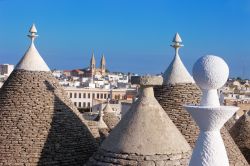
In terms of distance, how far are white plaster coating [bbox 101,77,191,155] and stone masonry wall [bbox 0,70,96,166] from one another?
2202 mm

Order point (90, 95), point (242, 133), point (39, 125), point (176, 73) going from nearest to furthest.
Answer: point (39, 125) < point (176, 73) < point (242, 133) < point (90, 95)

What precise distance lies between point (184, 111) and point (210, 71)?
6163 mm

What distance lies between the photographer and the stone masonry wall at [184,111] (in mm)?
10594

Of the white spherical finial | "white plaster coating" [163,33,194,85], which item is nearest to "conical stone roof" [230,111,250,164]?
"white plaster coating" [163,33,194,85]

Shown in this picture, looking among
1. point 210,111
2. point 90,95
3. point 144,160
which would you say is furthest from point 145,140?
point 90,95

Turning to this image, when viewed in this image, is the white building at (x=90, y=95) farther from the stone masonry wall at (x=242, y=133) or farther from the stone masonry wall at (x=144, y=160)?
the stone masonry wall at (x=144, y=160)

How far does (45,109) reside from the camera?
10.3m

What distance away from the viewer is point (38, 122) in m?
10.1

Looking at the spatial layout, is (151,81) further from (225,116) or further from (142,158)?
(225,116)

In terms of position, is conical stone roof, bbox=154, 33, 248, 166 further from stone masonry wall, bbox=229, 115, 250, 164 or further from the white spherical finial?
the white spherical finial

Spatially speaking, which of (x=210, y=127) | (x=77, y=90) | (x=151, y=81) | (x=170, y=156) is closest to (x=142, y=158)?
(x=170, y=156)

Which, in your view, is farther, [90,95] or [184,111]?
[90,95]

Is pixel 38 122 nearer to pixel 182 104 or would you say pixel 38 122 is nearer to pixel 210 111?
pixel 182 104

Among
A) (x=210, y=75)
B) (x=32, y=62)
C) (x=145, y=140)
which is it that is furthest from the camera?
(x=32, y=62)
